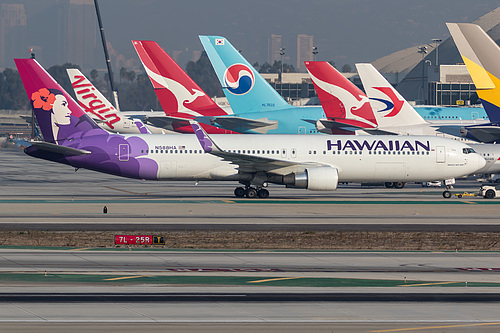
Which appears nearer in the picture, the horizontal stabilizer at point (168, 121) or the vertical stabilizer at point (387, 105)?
the vertical stabilizer at point (387, 105)

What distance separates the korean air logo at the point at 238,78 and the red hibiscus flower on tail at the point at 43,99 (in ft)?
83.8

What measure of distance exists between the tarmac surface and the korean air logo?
94.1ft

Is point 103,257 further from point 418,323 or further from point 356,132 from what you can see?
point 356,132

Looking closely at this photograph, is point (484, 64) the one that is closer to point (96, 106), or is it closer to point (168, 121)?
point (168, 121)

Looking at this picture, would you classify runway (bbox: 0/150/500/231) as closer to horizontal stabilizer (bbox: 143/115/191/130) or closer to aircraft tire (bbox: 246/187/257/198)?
aircraft tire (bbox: 246/187/257/198)

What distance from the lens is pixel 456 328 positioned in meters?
18.2

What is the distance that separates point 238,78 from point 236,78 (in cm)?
19

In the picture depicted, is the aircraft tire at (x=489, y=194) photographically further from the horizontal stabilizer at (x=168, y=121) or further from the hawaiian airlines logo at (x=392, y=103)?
the horizontal stabilizer at (x=168, y=121)

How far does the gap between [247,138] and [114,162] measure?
909 cm

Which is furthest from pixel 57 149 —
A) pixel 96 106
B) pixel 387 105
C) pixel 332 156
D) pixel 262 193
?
pixel 96 106

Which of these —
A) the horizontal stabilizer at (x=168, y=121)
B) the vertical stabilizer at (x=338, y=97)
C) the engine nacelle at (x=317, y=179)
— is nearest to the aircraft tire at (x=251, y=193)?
the engine nacelle at (x=317, y=179)

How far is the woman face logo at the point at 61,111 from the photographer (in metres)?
50.1

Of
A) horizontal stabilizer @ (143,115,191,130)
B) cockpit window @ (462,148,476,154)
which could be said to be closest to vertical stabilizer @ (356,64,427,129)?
cockpit window @ (462,148,476,154)

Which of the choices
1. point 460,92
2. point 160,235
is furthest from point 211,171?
point 460,92
